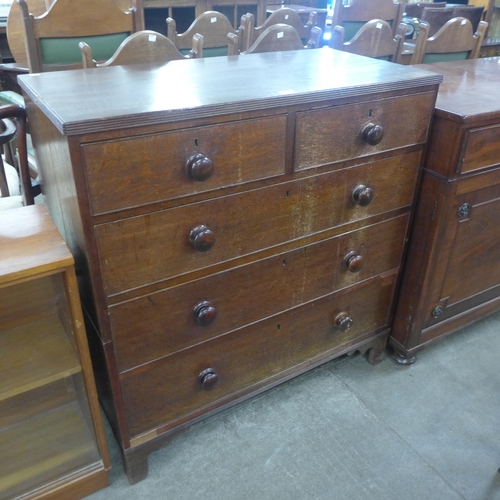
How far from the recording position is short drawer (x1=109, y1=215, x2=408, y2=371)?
1031mm

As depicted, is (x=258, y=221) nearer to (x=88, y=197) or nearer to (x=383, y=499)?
(x=88, y=197)

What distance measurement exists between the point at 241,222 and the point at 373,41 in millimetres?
1667

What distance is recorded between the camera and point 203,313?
1085mm

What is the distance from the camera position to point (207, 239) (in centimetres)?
98

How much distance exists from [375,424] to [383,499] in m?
0.24

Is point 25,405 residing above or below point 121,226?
below

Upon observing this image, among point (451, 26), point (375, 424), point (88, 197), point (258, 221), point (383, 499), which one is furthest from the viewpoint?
point (451, 26)

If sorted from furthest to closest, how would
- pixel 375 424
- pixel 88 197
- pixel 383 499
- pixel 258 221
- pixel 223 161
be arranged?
pixel 375 424 < pixel 383 499 < pixel 258 221 < pixel 223 161 < pixel 88 197

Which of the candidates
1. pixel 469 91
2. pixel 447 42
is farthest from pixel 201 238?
pixel 447 42

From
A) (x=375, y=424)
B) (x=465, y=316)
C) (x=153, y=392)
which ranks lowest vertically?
(x=375, y=424)

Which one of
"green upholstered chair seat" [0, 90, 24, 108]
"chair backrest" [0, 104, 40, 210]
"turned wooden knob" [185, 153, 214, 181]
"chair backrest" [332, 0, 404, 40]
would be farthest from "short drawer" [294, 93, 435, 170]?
"chair backrest" [332, 0, 404, 40]

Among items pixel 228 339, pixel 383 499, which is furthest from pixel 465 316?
pixel 228 339

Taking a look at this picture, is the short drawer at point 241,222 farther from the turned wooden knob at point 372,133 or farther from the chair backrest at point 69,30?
the chair backrest at point 69,30

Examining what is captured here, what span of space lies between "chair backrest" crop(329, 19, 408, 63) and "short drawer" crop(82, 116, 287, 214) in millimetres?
1510
